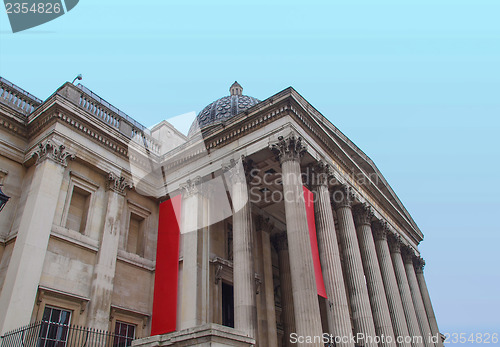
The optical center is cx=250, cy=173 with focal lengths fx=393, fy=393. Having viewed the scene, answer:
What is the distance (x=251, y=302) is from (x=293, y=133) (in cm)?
647

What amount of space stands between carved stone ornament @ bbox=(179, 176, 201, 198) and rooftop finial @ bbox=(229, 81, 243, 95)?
1173 centimetres

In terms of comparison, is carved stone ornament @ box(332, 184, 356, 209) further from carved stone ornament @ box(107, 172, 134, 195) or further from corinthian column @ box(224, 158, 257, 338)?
carved stone ornament @ box(107, 172, 134, 195)

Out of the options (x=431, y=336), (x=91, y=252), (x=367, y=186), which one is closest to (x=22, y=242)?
(x=91, y=252)

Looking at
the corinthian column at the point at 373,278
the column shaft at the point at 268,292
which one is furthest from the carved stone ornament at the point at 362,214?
the column shaft at the point at 268,292

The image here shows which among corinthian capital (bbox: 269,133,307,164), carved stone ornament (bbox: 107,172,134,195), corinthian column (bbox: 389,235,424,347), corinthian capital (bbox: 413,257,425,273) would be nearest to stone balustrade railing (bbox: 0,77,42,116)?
carved stone ornament (bbox: 107,172,134,195)

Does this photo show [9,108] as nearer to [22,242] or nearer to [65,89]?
[65,89]

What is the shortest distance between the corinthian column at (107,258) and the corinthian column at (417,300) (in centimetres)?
1773

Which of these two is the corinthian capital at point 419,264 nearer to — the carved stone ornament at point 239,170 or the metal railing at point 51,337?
the carved stone ornament at point 239,170

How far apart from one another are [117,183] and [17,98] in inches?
216

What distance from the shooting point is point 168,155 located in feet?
63.6

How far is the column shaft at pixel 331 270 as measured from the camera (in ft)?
45.5

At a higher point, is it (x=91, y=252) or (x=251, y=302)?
(x=91, y=252)

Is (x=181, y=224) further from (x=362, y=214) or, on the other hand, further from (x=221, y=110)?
(x=221, y=110)

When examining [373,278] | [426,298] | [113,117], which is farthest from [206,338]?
[426,298]
